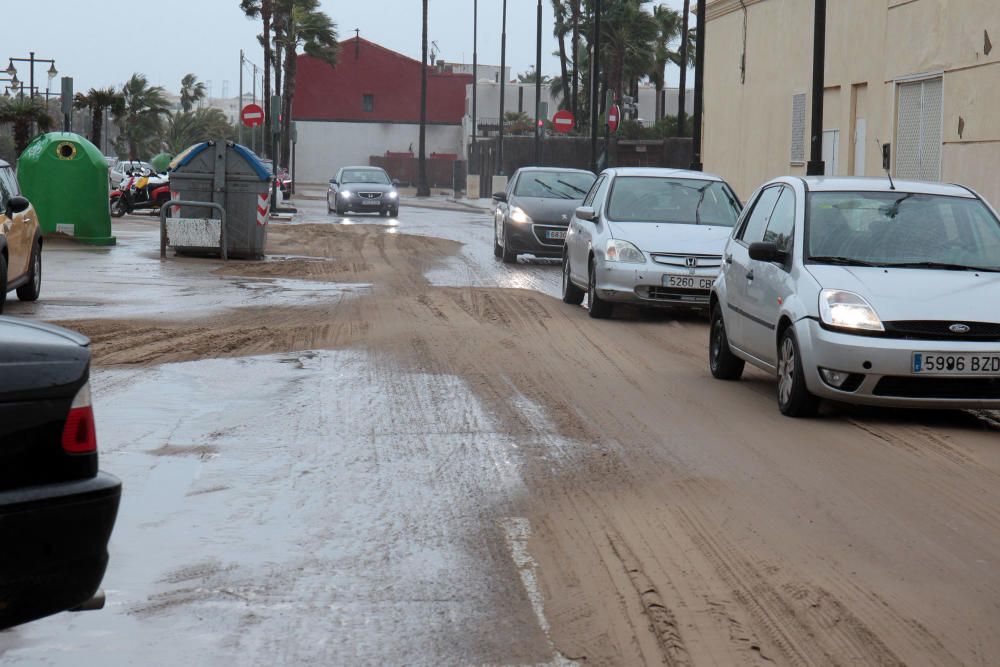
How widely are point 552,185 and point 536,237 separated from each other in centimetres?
122

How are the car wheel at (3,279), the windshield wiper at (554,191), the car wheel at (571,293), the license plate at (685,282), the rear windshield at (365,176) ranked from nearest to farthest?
1. the car wheel at (3,279)
2. the license plate at (685,282)
3. the car wheel at (571,293)
4. the windshield wiper at (554,191)
5. the rear windshield at (365,176)

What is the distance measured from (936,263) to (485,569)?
5063 millimetres

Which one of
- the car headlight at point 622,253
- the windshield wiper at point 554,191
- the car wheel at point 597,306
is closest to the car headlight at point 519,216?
the windshield wiper at point 554,191

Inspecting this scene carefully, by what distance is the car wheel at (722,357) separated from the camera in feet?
36.9

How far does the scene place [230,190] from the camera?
24516 millimetres

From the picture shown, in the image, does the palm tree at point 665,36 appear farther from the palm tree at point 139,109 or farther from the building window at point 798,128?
the building window at point 798,128

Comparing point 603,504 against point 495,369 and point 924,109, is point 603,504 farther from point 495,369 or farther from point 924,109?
point 924,109

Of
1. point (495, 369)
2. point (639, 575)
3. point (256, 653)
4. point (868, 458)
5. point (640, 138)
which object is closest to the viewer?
point (256, 653)

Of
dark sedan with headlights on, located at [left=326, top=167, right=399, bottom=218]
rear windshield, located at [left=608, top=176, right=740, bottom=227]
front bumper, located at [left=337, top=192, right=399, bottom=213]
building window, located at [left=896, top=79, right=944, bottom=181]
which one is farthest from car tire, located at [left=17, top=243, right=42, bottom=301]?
front bumper, located at [left=337, top=192, right=399, bottom=213]

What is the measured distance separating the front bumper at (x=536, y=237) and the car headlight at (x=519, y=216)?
50mm

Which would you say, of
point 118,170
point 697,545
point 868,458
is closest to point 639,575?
point 697,545

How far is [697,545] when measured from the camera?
6078 mm

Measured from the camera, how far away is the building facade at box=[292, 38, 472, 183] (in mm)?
102625

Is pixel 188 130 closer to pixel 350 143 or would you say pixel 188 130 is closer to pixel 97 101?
pixel 350 143
